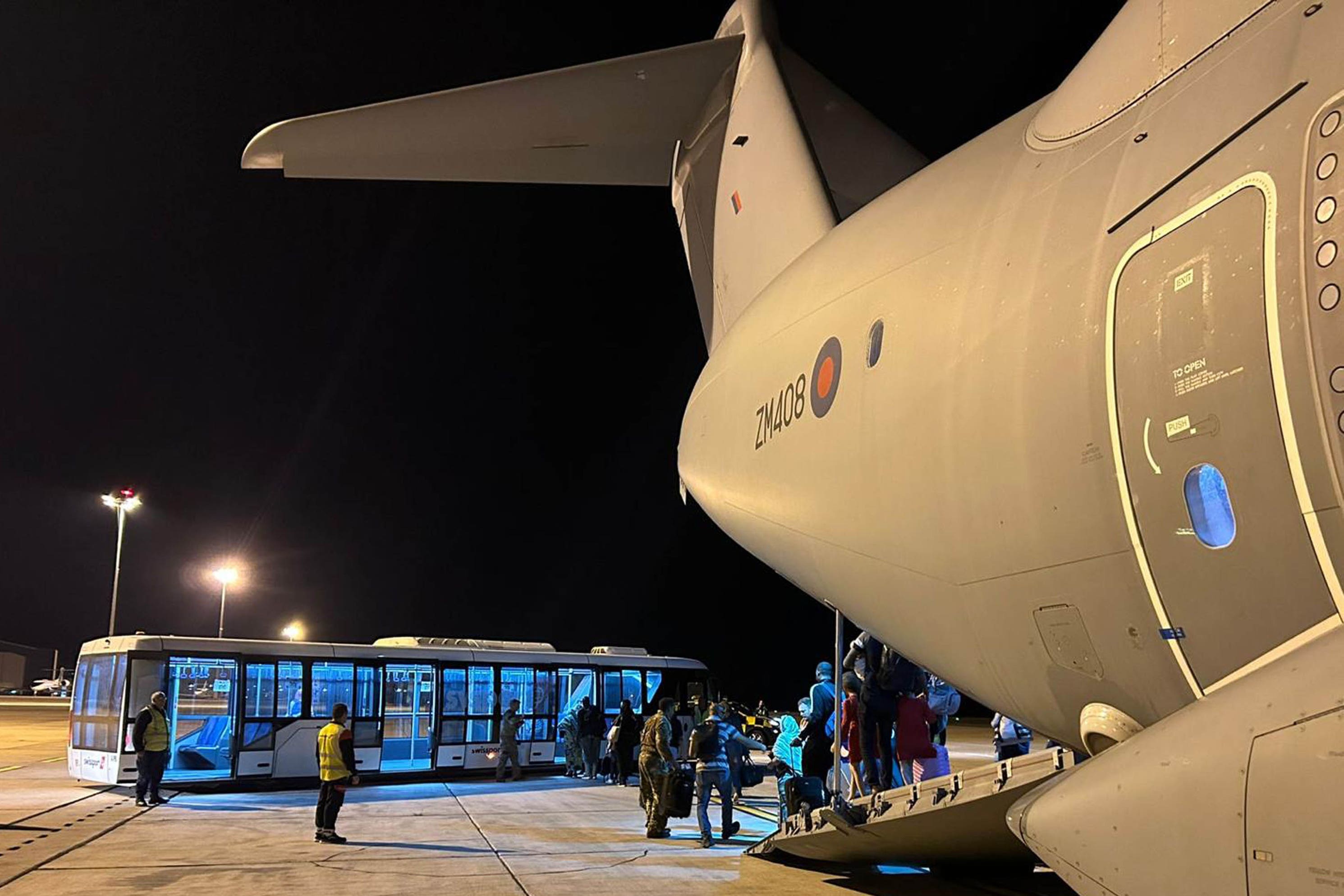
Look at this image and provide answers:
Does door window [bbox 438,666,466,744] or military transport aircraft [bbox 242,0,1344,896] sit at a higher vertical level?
military transport aircraft [bbox 242,0,1344,896]

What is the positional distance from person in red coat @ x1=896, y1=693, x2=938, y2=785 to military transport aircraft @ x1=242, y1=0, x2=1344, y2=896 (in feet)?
9.79

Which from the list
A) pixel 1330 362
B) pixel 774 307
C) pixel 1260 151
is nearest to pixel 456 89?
pixel 774 307

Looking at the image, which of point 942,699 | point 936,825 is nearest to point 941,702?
point 942,699

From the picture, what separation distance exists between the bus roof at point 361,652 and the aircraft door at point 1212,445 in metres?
13.2

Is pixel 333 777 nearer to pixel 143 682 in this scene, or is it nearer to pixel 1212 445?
pixel 143 682

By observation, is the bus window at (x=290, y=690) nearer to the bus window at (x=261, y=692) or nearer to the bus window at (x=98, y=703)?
the bus window at (x=261, y=692)

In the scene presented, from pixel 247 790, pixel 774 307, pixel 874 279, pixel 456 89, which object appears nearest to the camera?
pixel 874 279

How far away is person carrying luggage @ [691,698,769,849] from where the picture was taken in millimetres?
9836

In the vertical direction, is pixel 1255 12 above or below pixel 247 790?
above

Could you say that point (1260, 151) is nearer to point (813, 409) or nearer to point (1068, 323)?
point (1068, 323)

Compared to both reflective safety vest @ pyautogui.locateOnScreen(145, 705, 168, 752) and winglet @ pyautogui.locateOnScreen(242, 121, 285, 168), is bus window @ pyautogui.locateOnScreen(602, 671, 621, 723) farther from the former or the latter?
winglet @ pyautogui.locateOnScreen(242, 121, 285, 168)

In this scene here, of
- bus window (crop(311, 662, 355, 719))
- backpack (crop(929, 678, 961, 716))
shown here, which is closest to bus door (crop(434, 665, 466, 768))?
bus window (crop(311, 662, 355, 719))

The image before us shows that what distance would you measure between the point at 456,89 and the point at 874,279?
13.6 feet

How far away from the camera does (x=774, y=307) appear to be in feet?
20.2
